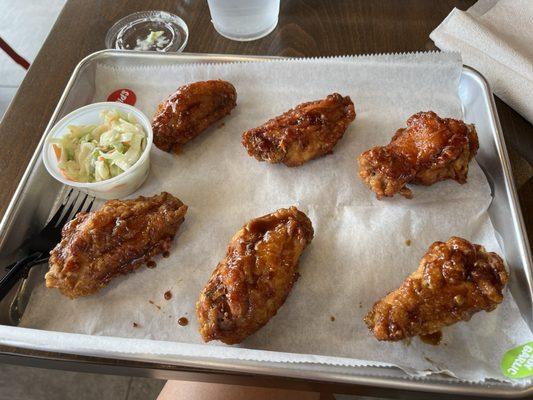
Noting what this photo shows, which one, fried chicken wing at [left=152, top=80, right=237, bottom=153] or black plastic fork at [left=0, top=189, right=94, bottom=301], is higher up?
fried chicken wing at [left=152, top=80, right=237, bottom=153]

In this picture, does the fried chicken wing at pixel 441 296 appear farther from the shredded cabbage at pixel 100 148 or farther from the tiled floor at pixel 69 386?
the tiled floor at pixel 69 386

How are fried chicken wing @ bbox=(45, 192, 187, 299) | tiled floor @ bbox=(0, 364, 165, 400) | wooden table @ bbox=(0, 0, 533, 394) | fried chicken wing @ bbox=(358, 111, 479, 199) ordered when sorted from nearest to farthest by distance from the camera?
fried chicken wing @ bbox=(45, 192, 187, 299)
fried chicken wing @ bbox=(358, 111, 479, 199)
wooden table @ bbox=(0, 0, 533, 394)
tiled floor @ bbox=(0, 364, 165, 400)

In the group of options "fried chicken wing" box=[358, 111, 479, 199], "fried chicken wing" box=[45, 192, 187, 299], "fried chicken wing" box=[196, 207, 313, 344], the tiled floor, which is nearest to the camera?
"fried chicken wing" box=[196, 207, 313, 344]

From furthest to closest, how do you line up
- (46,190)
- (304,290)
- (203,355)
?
(46,190), (304,290), (203,355)

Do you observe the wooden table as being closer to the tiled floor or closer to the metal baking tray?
the metal baking tray

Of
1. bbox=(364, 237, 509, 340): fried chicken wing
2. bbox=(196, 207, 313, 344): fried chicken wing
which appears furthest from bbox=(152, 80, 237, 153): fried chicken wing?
bbox=(364, 237, 509, 340): fried chicken wing

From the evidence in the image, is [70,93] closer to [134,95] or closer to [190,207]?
[134,95]

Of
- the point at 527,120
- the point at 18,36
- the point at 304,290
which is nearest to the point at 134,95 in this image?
the point at 304,290
